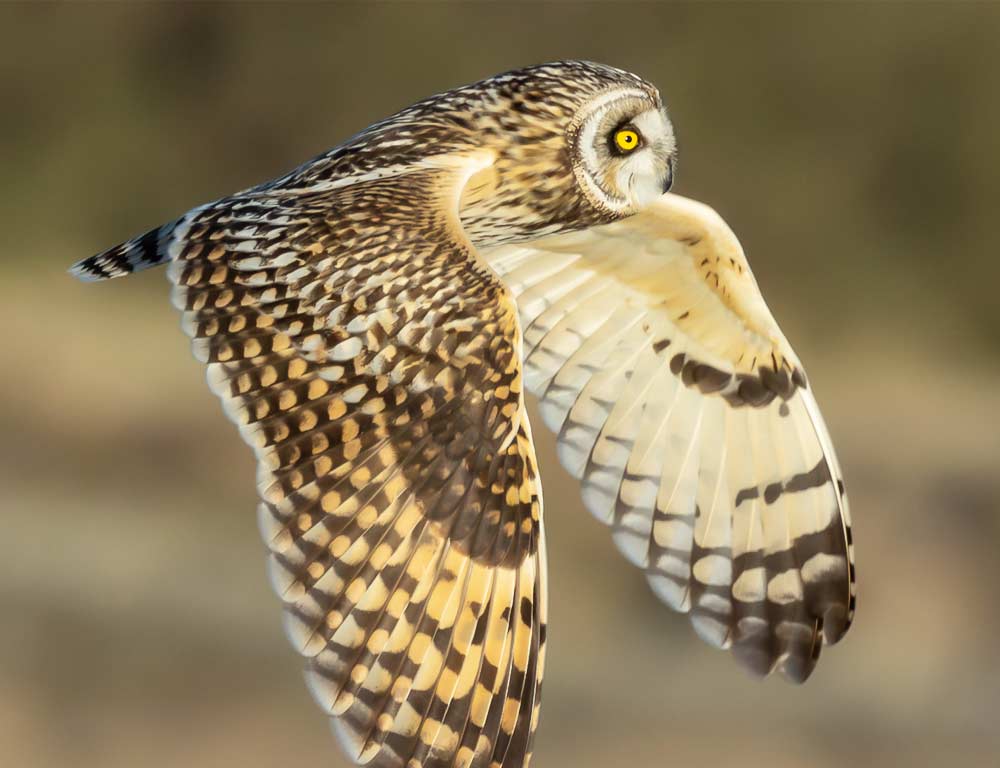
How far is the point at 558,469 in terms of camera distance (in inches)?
381

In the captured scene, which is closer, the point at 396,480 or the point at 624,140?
the point at 396,480

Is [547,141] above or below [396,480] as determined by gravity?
above

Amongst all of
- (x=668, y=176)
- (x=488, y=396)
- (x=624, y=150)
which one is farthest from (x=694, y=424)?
(x=488, y=396)

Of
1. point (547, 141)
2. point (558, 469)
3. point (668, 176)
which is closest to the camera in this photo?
point (547, 141)

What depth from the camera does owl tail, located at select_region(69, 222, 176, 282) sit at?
10.9 ft

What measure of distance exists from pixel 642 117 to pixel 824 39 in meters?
7.33

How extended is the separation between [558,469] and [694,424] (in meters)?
5.61

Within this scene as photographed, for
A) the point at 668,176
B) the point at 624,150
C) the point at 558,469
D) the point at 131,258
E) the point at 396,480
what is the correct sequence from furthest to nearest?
the point at 558,469 → the point at 668,176 → the point at 624,150 → the point at 131,258 → the point at 396,480

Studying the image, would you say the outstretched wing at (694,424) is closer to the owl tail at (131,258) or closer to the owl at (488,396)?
the owl at (488,396)

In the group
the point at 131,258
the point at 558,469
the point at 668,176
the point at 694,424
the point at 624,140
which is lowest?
the point at 558,469

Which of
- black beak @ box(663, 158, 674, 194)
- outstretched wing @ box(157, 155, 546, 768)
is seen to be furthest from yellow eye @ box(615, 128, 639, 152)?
outstretched wing @ box(157, 155, 546, 768)

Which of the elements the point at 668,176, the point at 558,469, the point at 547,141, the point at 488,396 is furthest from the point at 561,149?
the point at 558,469

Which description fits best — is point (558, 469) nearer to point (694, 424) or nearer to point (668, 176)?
point (694, 424)

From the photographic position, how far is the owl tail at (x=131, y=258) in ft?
10.9
